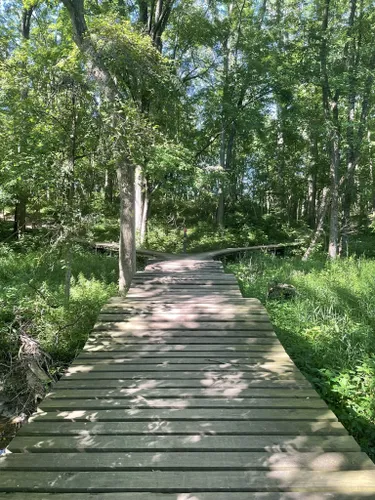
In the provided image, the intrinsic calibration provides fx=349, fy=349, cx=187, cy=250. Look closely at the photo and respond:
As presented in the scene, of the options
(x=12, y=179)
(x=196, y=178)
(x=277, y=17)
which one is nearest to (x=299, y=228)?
(x=277, y=17)

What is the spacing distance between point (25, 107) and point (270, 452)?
8.31m

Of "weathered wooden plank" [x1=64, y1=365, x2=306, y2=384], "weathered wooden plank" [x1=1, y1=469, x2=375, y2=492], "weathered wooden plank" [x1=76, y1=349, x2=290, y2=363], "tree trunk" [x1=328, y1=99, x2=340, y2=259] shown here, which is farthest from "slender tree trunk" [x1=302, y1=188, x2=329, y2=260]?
"weathered wooden plank" [x1=1, y1=469, x2=375, y2=492]

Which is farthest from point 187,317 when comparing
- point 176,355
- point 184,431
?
point 184,431

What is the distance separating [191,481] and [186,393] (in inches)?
51.1

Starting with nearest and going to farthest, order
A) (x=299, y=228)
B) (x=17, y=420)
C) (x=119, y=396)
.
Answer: (x=119, y=396)
(x=17, y=420)
(x=299, y=228)

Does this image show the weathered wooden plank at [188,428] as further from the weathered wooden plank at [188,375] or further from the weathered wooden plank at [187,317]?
the weathered wooden plank at [187,317]

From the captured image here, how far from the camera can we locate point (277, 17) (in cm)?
1559

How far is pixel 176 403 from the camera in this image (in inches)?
145

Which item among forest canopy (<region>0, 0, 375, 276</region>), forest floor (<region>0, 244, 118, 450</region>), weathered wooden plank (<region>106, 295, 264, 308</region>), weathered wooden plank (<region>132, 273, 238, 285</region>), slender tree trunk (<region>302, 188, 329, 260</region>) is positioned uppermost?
forest canopy (<region>0, 0, 375, 276</region>)

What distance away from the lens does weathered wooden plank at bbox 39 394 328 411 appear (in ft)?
11.8

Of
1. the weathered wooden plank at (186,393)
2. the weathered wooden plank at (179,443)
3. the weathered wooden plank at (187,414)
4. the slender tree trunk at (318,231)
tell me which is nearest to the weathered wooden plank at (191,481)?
the weathered wooden plank at (179,443)

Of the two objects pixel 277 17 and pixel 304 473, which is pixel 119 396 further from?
pixel 277 17

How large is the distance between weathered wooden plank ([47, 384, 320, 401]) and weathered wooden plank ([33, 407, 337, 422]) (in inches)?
10.2

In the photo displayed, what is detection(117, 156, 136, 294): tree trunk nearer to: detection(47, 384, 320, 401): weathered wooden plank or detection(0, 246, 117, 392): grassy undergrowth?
detection(0, 246, 117, 392): grassy undergrowth
